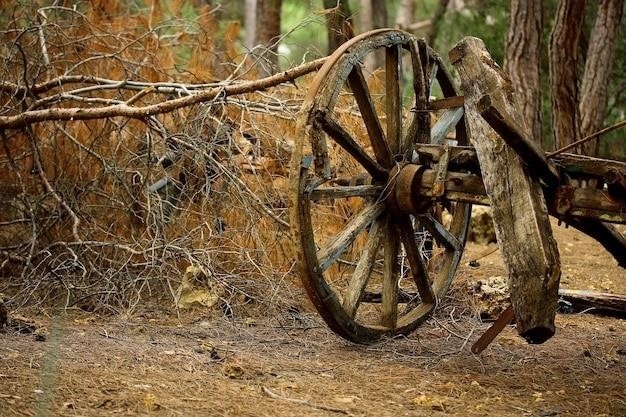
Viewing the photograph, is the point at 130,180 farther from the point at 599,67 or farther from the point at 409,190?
the point at 599,67

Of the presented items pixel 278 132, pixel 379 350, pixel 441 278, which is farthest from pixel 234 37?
pixel 379 350

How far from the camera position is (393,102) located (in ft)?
18.3

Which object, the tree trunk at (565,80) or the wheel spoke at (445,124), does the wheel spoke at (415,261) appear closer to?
the wheel spoke at (445,124)

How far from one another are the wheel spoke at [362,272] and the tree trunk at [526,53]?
4.73 meters

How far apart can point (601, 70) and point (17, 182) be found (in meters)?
6.85

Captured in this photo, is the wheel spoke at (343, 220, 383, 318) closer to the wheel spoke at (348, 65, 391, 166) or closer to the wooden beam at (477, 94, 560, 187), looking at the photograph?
the wheel spoke at (348, 65, 391, 166)

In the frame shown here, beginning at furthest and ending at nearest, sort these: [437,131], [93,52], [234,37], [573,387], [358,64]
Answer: [234,37] → [93,52] → [437,131] → [358,64] → [573,387]

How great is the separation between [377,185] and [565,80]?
5116 mm

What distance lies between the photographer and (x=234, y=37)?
9273mm

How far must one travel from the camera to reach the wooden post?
404 cm

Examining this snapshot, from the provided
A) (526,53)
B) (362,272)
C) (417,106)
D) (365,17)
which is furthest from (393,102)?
(365,17)

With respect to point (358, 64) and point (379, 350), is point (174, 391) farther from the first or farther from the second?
point (358, 64)

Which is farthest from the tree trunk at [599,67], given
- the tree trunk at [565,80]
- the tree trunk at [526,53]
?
the tree trunk at [526,53]

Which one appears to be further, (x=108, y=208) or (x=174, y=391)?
(x=108, y=208)
